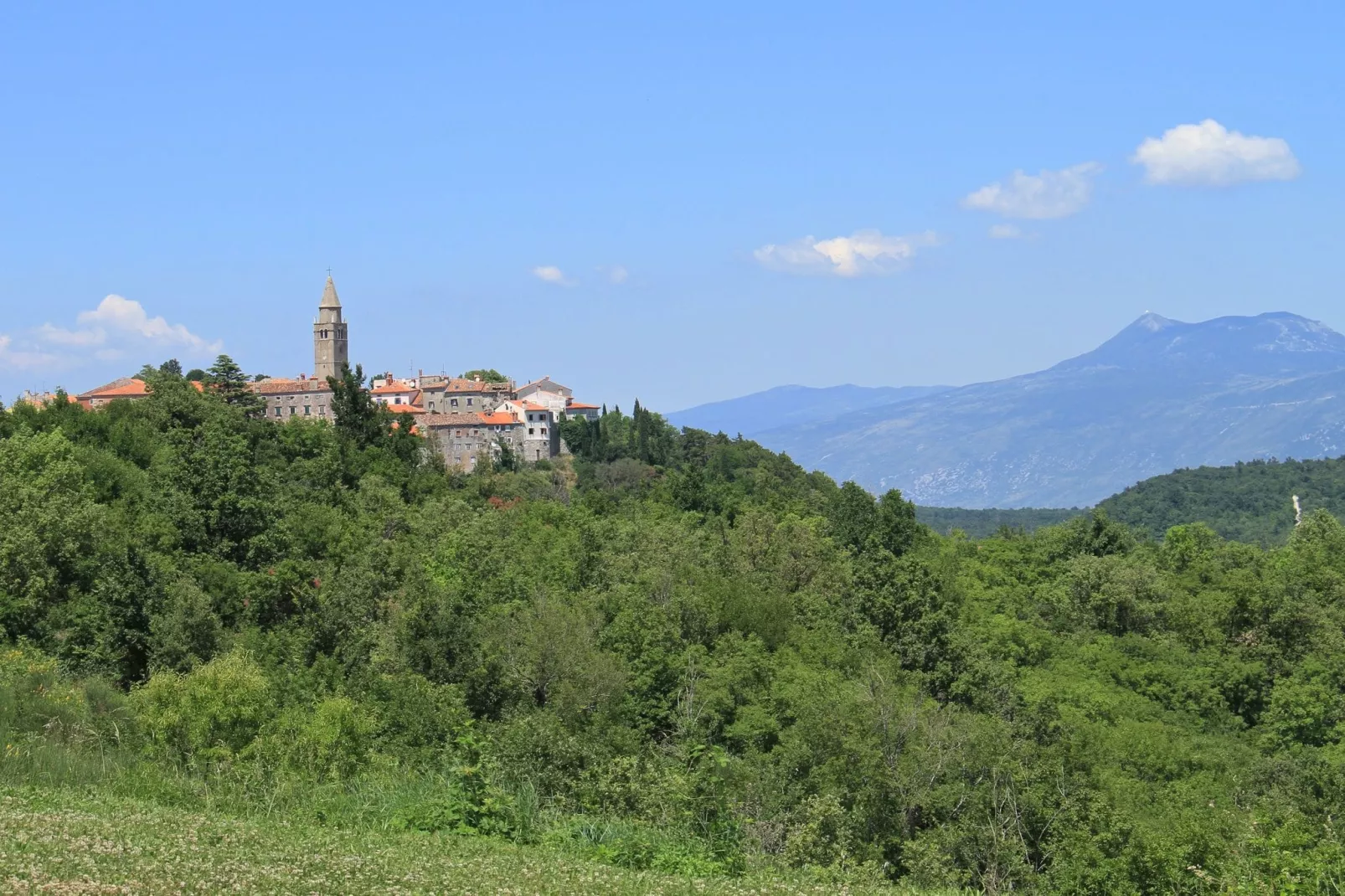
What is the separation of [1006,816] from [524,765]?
12195 mm

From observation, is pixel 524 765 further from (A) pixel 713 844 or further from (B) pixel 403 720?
(B) pixel 403 720

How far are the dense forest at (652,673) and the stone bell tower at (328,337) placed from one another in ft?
147

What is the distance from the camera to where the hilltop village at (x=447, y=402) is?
105 metres

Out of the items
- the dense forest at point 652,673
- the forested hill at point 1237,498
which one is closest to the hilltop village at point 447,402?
the dense forest at point 652,673

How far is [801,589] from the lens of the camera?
53.6m

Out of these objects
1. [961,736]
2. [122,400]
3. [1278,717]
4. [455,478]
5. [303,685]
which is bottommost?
[1278,717]

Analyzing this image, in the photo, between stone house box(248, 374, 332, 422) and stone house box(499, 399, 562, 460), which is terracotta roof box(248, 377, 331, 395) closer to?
stone house box(248, 374, 332, 422)

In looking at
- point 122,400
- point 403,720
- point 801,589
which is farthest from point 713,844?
point 122,400

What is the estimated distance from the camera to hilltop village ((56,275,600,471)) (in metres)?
105

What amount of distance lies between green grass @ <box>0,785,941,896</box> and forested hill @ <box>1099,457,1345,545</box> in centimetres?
13136

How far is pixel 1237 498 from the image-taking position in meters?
156

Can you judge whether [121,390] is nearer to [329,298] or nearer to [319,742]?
[329,298]

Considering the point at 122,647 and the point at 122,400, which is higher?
the point at 122,400

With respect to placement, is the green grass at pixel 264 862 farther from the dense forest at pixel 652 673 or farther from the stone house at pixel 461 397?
the stone house at pixel 461 397
